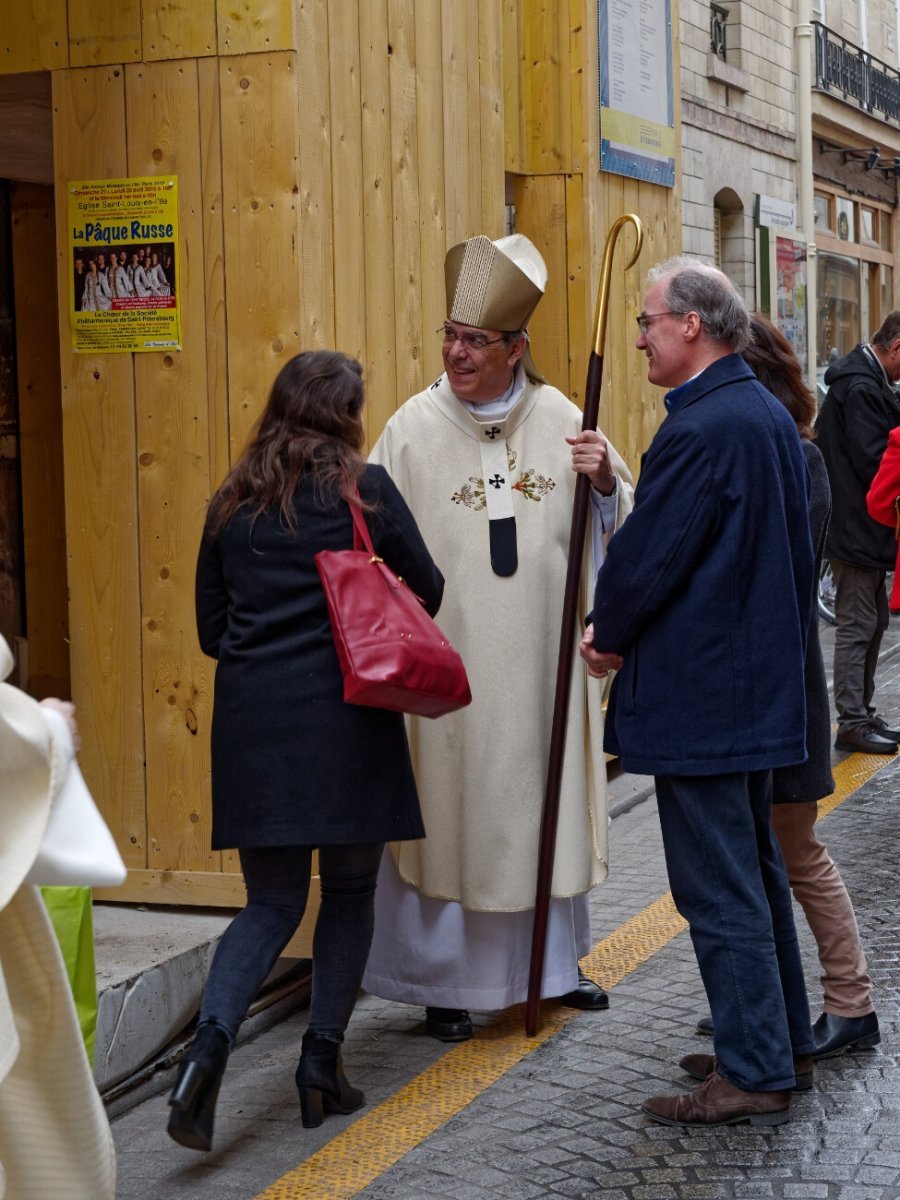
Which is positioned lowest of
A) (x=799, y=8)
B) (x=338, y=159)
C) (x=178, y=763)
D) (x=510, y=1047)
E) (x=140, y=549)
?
(x=510, y=1047)

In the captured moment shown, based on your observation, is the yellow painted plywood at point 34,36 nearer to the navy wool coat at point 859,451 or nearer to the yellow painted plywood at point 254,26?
the yellow painted plywood at point 254,26

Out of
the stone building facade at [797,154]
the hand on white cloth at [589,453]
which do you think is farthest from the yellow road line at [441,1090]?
the stone building facade at [797,154]

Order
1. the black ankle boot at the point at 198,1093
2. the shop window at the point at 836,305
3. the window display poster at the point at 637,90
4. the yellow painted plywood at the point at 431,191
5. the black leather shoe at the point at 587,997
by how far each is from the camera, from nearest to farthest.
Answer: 1. the black ankle boot at the point at 198,1093
2. the black leather shoe at the point at 587,997
3. the yellow painted plywood at the point at 431,191
4. the window display poster at the point at 637,90
5. the shop window at the point at 836,305

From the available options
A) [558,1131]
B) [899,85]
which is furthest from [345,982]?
[899,85]

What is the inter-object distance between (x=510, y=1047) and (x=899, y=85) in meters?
22.3

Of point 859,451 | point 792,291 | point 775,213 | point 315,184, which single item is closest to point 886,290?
point 792,291

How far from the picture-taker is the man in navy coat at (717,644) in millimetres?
4000

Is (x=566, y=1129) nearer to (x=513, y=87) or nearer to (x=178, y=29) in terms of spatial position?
(x=178, y=29)

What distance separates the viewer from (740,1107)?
4090 millimetres

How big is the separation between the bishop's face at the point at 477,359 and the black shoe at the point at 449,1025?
1.64 metres

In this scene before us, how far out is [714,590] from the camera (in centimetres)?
402

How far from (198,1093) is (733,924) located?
4.03 ft

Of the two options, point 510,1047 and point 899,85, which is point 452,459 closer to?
point 510,1047

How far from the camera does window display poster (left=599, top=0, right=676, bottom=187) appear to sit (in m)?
7.93
